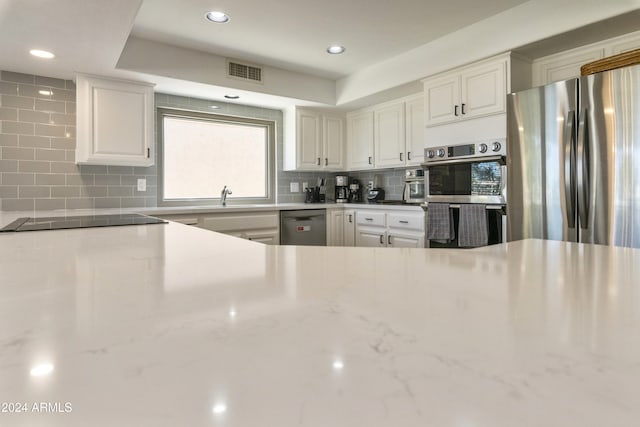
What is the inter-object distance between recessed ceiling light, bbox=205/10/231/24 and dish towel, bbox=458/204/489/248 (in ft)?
7.32

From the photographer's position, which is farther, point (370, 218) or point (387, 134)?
point (387, 134)

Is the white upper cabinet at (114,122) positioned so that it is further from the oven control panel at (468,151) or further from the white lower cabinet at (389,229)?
the oven control panel at (468,151)

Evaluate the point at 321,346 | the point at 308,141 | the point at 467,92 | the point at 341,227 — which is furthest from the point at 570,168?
the point at 308,141

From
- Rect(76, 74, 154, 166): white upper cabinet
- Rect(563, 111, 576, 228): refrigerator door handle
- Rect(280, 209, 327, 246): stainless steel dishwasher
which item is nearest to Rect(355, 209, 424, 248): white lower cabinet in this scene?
Rect(280, 209, 327, 246): stainless steel dishwasher

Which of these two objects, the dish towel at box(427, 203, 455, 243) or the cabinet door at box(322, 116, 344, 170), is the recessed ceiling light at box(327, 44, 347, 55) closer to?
the cabinet door at box(322, 116, 344, 170)

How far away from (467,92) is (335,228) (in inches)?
75.6

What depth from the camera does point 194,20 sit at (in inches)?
108

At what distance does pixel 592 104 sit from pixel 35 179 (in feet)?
13.0

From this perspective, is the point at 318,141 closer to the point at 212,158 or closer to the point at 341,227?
the point at 341,227

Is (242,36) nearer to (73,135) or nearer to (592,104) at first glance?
(73,135)

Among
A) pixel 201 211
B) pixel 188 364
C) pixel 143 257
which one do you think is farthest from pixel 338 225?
pixel 188 364

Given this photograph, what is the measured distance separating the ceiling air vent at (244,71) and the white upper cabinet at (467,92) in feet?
5.11

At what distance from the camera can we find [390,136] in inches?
159

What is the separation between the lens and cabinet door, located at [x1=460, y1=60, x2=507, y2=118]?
9.04 ft
